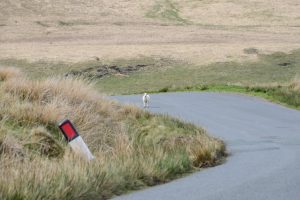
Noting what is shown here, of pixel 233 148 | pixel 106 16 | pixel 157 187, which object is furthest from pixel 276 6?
pixel 157 187

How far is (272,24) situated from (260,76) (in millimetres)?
29608

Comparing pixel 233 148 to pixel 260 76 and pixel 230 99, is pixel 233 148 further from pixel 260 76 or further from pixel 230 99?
pixel 260 76

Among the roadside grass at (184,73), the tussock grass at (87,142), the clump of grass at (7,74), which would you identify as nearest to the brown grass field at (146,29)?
the roadside grass at (184,73)

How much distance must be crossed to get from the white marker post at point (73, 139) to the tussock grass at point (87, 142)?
157mm

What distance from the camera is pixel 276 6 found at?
84.5m

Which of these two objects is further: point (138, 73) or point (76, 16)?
point (76, 16)

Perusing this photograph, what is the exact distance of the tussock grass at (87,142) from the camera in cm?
946

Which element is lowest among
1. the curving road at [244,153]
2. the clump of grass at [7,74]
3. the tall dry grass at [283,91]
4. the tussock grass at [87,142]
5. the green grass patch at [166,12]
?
the tall dry grass at [283,91]

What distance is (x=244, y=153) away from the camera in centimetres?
1512

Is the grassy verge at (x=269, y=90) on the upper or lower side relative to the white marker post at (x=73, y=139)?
lower

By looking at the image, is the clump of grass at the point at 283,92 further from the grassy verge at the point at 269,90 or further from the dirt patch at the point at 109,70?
the dirt patch at the point at 109,70

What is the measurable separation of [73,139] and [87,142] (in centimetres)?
212

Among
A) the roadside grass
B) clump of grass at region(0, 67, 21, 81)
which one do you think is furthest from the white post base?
the roadside grass

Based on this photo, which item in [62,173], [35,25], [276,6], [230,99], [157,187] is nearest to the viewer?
[62,173]
